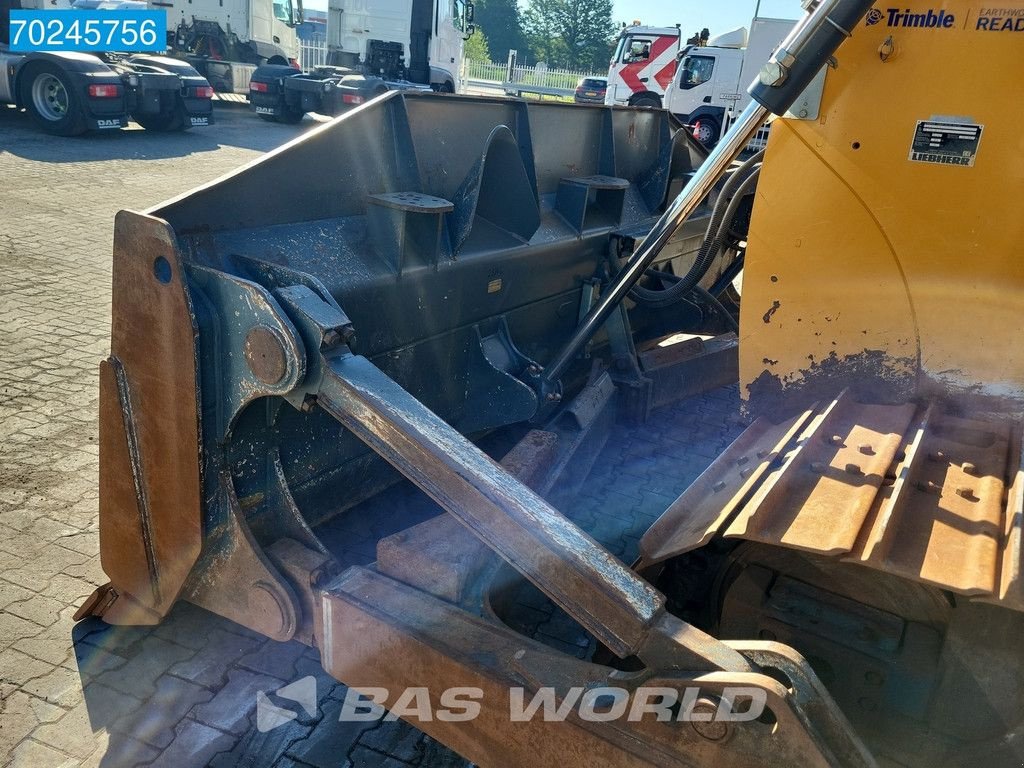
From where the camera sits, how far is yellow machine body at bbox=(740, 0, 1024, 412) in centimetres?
205

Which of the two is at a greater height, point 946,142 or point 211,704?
point 946,142

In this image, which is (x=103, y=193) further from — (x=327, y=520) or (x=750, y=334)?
(x=750, y=334)

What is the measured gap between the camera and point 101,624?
8.21 ft

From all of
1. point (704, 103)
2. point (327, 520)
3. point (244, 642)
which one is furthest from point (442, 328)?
point (704, 103)

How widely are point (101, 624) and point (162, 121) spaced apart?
1221cm

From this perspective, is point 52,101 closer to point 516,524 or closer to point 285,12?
point 285,12

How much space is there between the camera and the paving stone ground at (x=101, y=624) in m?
2.16

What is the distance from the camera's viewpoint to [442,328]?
112 inches

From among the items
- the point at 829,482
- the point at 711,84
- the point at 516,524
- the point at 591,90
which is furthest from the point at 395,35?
the point at 516,524

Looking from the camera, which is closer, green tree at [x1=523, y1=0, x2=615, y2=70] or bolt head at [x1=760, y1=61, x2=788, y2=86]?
bolt head at [x1=760, y1=61, x2=788, y2=86]

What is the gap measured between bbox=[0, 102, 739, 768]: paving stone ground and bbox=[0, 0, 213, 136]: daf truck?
21.7ft

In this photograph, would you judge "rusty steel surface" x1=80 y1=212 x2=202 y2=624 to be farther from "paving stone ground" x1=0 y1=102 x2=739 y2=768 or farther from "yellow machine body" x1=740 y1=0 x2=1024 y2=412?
"yellow machine body" x1=740 y1=0 x2=1024 y2=412


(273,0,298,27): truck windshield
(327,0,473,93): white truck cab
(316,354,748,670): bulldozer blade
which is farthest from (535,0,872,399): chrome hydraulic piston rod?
(273,0,298,27): truck windshield

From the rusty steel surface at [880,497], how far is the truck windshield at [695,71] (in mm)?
16978
